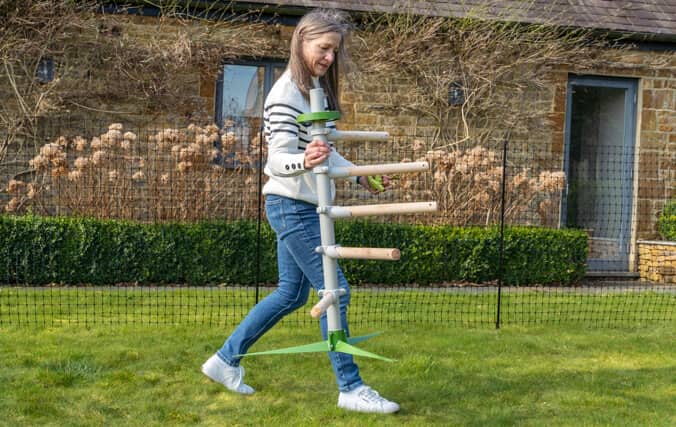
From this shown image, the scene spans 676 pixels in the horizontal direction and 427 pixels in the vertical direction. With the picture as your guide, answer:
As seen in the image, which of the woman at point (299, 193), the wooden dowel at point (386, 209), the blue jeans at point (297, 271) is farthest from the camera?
the blue jeans at point (297, 271)

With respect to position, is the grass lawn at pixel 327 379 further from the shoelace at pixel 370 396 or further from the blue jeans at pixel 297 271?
the blue jeans at pixel 297 271

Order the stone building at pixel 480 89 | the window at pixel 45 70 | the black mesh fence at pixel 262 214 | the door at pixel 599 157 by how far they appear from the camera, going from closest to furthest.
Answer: the black mesh fence at pixel 262 214 < the window at pixel 45 70 < the stone building at pixel 480 89 < the door at pixel 599 157

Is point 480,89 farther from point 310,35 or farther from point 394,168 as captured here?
point 394,168

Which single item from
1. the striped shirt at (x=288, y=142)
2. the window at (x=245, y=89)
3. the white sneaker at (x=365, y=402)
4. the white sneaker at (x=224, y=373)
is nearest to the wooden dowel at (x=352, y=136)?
the striped shirt at (x=288, y=142)

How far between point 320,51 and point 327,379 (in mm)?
1900

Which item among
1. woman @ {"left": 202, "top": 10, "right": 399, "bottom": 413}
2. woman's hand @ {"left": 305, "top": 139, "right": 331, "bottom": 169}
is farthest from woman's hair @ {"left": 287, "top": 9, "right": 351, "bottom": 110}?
woman's hand @ {"left": 305, "top": 139, "right": 331, "bottom": 169}

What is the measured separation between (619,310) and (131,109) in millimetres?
6231

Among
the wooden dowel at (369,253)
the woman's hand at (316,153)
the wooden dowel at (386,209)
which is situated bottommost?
the wooden dowel at (369,253)

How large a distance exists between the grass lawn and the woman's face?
162cm

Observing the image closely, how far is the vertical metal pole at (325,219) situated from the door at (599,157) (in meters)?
8.45

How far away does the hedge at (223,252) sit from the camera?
27.9ft

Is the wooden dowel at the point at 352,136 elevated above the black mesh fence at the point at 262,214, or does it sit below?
above

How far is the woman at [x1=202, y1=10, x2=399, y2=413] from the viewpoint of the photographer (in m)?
3.64

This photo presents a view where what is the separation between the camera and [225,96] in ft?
35.7
